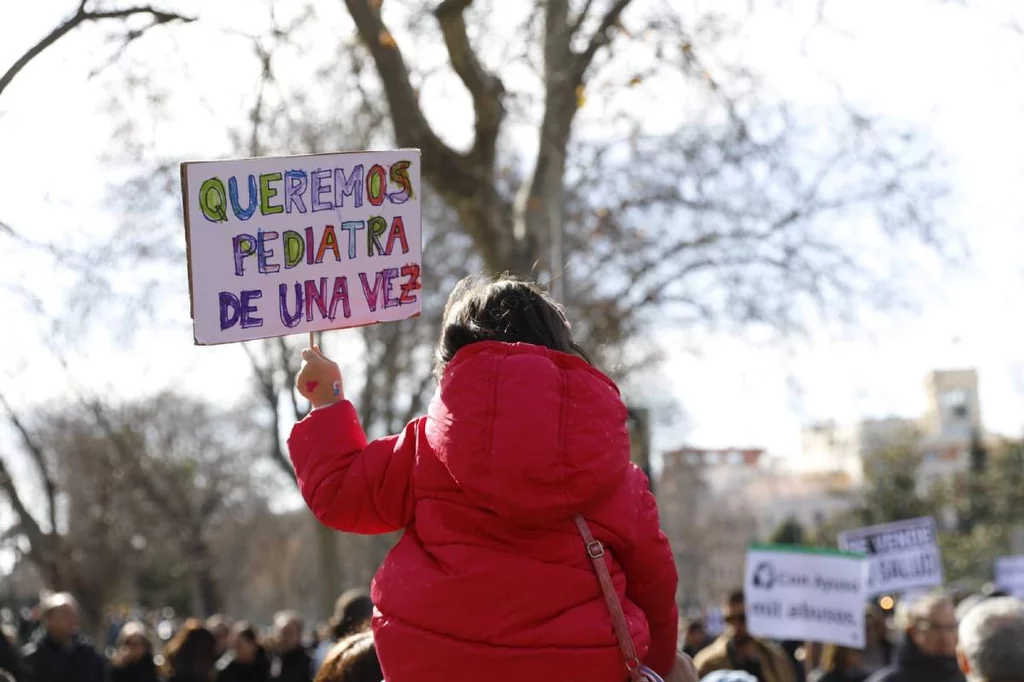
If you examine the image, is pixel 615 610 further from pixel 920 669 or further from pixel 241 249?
pixel 920 669

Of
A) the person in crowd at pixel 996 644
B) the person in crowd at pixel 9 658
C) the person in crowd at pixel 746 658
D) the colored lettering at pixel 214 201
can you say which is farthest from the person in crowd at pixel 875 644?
the colored lettering at pixel 214 201

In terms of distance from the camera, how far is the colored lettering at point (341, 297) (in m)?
3.60

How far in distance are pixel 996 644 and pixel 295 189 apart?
2.26 meters

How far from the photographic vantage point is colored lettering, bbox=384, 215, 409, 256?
146 inches

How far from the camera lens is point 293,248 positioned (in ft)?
11.7

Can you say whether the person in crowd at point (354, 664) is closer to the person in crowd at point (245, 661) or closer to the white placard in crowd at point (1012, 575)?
the person in crowd at point (245, 661)

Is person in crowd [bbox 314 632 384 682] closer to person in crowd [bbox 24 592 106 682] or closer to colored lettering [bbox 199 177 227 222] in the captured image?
colored lettering [bbox 199 177 227 222]

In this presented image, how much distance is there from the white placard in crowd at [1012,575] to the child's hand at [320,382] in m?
14.7

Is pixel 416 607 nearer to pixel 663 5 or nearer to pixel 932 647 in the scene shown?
pixel 932 647

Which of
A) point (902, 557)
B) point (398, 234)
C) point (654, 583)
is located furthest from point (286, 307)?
point (902, 557)

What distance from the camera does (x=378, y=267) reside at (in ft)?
12.1

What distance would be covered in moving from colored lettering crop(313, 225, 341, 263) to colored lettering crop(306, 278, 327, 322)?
6cm

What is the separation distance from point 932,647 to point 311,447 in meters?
4.51

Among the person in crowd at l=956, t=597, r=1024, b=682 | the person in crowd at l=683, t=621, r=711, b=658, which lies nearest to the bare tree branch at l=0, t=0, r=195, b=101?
the person in crowd at l=956, t=597, r=1024, b=682
